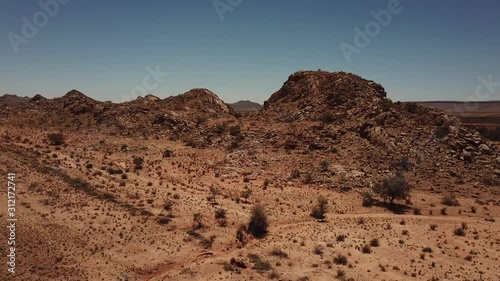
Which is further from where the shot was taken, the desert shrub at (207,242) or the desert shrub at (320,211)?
the desert shrub at (320,211)

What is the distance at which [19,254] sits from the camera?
17.9 meters

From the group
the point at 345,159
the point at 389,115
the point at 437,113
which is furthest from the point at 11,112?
the point at 437,113

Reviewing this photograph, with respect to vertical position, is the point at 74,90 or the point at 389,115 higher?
the point at 74,90

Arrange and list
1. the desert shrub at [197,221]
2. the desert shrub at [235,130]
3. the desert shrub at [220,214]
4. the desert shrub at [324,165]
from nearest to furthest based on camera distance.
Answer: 1. the desert shrub at [197,221]
2. the desert shrub at [220,214]
3. the desert shrub at [324,165]
4. the desert shrub at [235,130]

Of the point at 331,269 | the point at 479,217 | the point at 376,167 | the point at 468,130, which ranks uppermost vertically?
the point at 468,130

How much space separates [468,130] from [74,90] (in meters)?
66.2

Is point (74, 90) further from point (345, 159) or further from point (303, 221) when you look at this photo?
point (303, 221)

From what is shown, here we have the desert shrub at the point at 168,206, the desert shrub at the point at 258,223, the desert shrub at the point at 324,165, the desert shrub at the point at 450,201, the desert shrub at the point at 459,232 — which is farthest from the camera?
the desert shrub at the point at 324,165

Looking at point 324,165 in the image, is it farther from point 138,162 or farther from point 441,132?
point 138,162

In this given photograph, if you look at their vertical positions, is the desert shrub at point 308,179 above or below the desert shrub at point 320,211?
above

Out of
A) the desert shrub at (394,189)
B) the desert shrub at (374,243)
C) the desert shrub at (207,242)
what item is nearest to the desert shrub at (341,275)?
the desert shrub at (374,243)

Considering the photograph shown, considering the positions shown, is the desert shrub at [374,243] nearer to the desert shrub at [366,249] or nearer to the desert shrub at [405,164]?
the desert shrub at [366,249]

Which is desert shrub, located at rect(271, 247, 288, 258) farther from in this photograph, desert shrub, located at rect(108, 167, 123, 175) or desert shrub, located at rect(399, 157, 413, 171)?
desert shrub, located at rect(399, 157, 413, 171)

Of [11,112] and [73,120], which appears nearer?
[73,120]
